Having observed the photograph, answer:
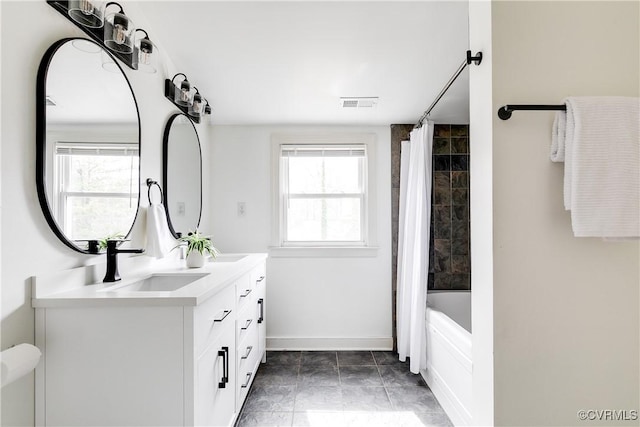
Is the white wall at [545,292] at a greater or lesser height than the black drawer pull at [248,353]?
greater

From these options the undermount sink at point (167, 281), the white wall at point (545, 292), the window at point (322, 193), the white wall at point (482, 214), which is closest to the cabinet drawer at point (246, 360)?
the undermount sink at point (167, 281)

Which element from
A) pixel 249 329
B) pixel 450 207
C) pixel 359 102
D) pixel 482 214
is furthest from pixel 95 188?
pixel 450 207

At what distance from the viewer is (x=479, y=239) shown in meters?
1.19

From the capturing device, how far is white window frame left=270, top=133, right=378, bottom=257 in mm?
3354

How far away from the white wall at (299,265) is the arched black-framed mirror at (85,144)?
1.62 m

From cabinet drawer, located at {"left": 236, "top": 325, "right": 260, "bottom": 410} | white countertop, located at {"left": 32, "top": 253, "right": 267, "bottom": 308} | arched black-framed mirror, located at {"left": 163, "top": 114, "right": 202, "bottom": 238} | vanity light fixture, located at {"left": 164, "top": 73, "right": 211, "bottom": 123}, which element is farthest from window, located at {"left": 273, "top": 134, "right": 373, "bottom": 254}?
white countertop, located at {"left": 32, "top": 253, "right": 267, "bottom": 308}

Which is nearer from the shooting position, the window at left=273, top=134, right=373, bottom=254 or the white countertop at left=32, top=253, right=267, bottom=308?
the white countertop at left=32, top=253, right=267, bottom=308

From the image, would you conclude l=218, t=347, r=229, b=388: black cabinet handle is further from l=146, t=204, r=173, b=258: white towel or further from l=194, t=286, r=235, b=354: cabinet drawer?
l=146, t=204, r=173, b=258: white towel

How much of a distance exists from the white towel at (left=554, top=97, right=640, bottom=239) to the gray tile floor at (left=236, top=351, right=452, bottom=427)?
65.6 inches

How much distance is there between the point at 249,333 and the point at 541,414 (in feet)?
5.70

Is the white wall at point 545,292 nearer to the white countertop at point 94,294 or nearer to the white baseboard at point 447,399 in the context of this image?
the white baseboard at point 447,399

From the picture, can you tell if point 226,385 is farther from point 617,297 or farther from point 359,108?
point 359,108

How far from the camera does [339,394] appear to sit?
242cm

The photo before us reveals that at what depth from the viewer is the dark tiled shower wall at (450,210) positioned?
3375mm
